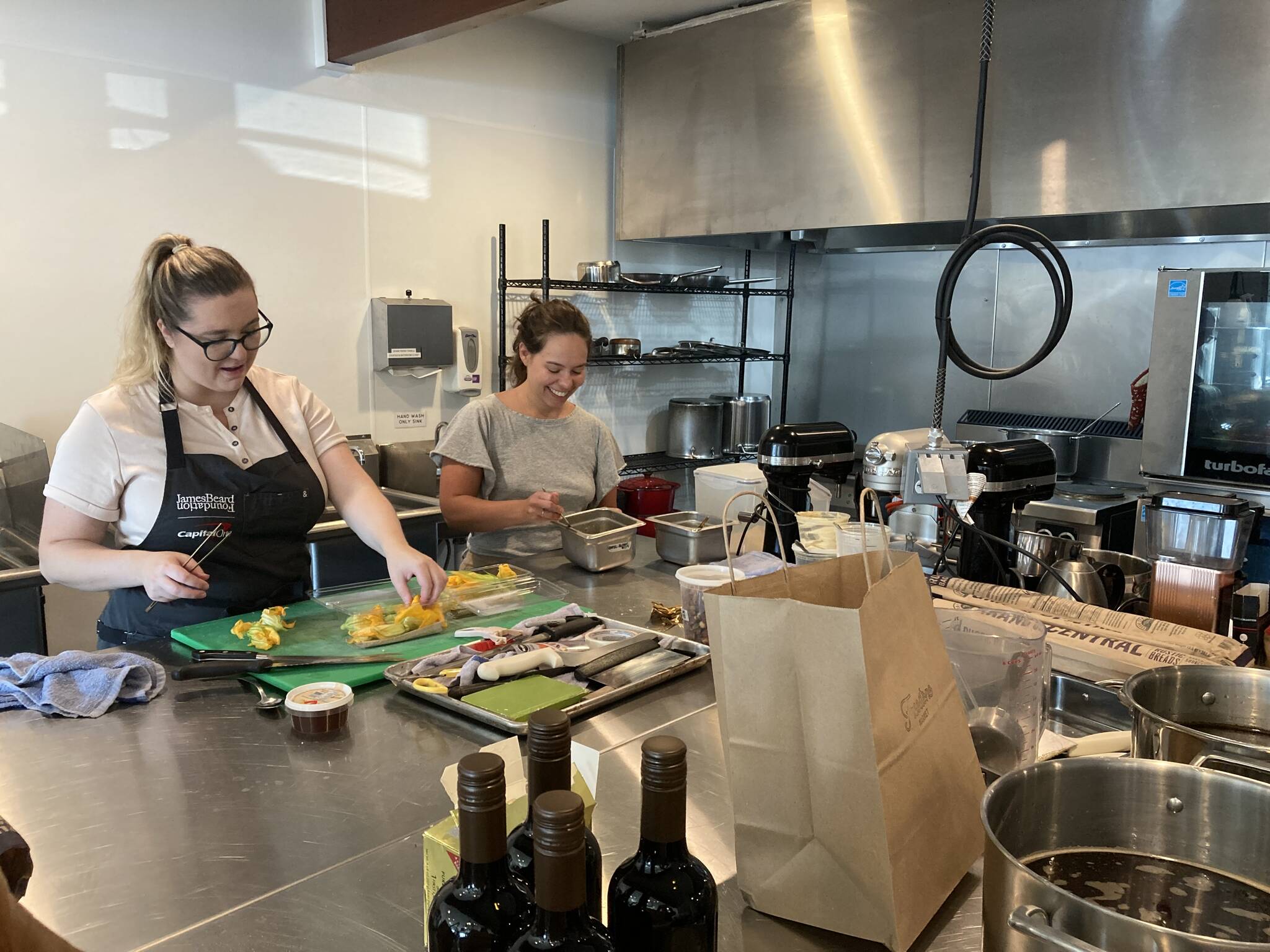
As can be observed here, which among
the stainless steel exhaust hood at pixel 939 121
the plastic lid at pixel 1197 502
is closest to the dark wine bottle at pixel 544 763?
the plastic lid at pixel 1197 502

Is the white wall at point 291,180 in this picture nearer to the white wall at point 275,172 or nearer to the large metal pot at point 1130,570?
the white wall at point 275,172

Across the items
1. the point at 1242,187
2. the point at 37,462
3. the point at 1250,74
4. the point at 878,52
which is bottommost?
the point at 37,462

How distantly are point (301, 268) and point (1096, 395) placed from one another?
3528 mm

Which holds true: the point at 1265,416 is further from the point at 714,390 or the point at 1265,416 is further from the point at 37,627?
the point at 37,627

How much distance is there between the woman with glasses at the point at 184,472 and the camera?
1.93 metres

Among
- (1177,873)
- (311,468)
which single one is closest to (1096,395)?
(311,468)

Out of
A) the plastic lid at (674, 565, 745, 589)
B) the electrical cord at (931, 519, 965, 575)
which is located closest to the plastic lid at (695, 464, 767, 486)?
the electrical cord at (931, 519, 965, 575)

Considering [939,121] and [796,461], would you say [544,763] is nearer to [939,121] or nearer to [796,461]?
[796,461]

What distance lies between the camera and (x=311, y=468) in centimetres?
222

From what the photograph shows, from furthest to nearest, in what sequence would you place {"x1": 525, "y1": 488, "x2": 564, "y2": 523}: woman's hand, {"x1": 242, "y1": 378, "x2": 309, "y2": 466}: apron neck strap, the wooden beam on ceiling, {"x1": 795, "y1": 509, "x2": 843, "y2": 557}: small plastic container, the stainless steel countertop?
the wooden beam on ceiling → {"x1": 525, "y1": 488, "x2": 564, "y2": 523}: woman's hand → {"x1": 242, "y1": 378, "x2": 309, "y2": 466}: apron neck strap → {"x1": 795, "y1": 509, "x2": 843, "y2": 557}: small plastic container → the stainless steel countertop

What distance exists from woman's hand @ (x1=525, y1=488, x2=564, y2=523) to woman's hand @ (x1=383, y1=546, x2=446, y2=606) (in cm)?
56

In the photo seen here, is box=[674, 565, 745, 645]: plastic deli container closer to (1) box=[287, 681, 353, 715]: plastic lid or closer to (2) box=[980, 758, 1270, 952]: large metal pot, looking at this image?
(1) box=[287, 681, 353, 715]: plastic lid

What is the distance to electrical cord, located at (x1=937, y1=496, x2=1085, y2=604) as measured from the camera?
1769 millimetres

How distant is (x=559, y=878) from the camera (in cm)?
55
